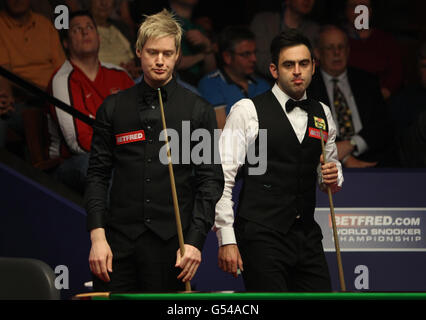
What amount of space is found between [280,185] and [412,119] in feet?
7.55

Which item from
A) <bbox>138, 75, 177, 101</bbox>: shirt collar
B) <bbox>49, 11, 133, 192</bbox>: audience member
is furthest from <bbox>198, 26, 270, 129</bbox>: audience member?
<bbox>138, 75, 177, 101</bbox>: shirt collar

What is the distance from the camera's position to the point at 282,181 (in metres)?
3.18

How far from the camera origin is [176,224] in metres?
2.89

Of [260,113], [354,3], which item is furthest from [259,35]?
[260,113]

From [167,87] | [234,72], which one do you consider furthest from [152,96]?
[234,72]

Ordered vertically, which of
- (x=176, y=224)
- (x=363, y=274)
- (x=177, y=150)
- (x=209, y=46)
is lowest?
(x=363, y=274)

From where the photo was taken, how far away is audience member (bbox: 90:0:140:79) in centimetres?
506

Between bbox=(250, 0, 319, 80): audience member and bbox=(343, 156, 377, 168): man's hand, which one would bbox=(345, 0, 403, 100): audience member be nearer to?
bbox=(250, 0, 319, 80): audience member
